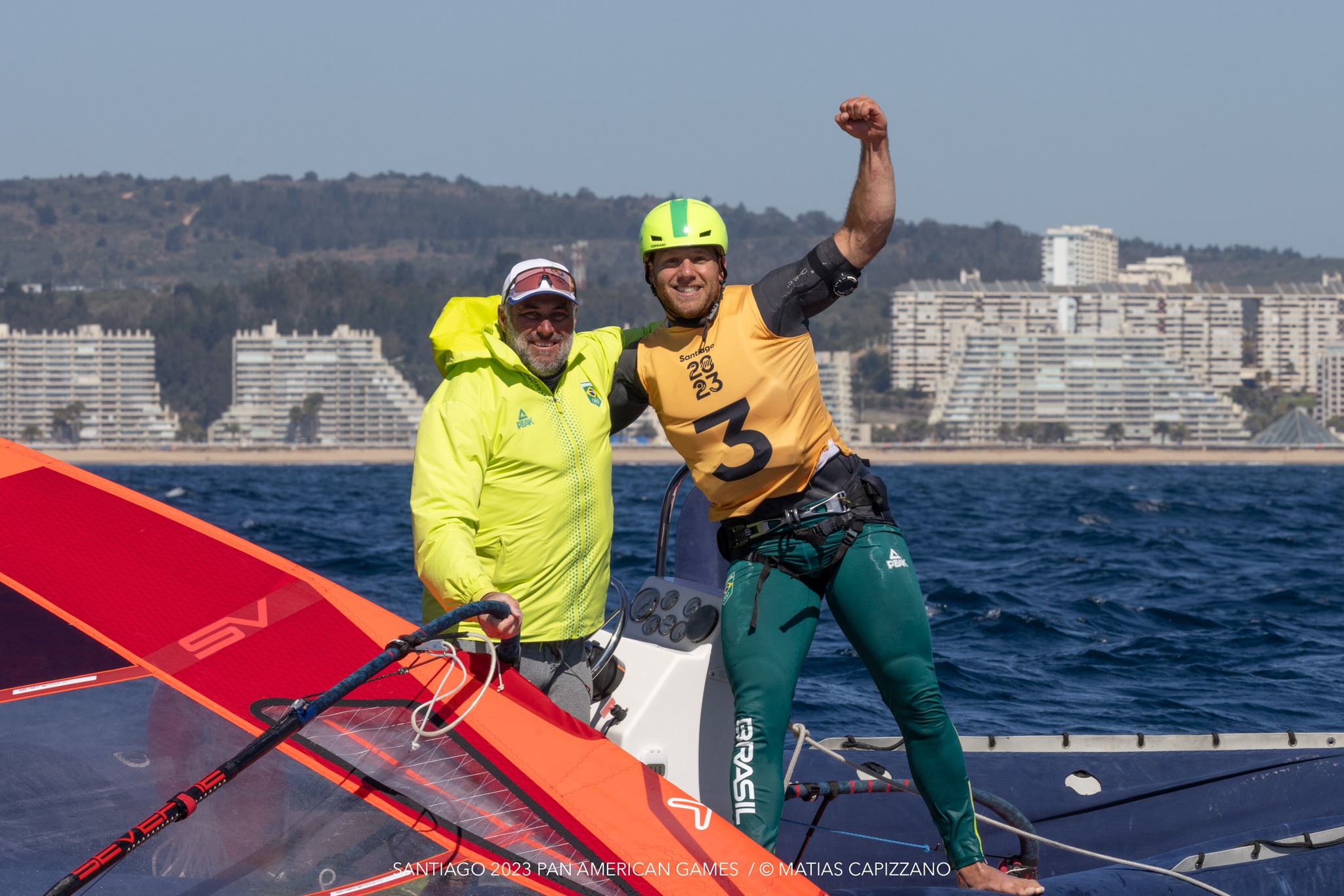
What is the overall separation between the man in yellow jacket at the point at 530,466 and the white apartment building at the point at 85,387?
15032 cm

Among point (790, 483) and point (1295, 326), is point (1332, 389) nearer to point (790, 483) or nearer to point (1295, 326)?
point (1295, 326)

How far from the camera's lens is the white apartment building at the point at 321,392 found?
14825 centimetres

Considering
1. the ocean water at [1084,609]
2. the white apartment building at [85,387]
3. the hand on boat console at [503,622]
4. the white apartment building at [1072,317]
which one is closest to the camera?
the hand on boat console at [503,622]

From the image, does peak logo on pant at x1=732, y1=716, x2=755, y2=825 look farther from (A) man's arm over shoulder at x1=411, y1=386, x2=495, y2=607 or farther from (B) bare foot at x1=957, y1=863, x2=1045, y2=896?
(A) man's arm over shoulder at x1=411, y1=386, x2=495, y2=607

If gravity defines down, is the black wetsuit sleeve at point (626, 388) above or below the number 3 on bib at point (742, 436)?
above

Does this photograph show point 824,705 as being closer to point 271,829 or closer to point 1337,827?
point 1337,827

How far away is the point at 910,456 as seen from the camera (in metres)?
134

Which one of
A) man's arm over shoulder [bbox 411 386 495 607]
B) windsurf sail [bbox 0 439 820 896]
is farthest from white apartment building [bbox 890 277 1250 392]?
windsurf sail [bbox 0 439 820 896]

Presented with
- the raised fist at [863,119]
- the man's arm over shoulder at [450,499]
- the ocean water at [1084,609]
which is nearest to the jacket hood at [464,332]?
the man's arm over shoulder at [450,499]

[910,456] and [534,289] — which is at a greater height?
[534,289]

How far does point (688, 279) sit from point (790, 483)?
56 centimetres

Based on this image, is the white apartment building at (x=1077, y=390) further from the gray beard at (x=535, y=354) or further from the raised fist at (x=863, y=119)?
the gray beard at (x=535, y=354)

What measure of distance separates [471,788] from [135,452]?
141m

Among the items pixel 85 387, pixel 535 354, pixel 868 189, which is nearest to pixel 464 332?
pixel 535 354
